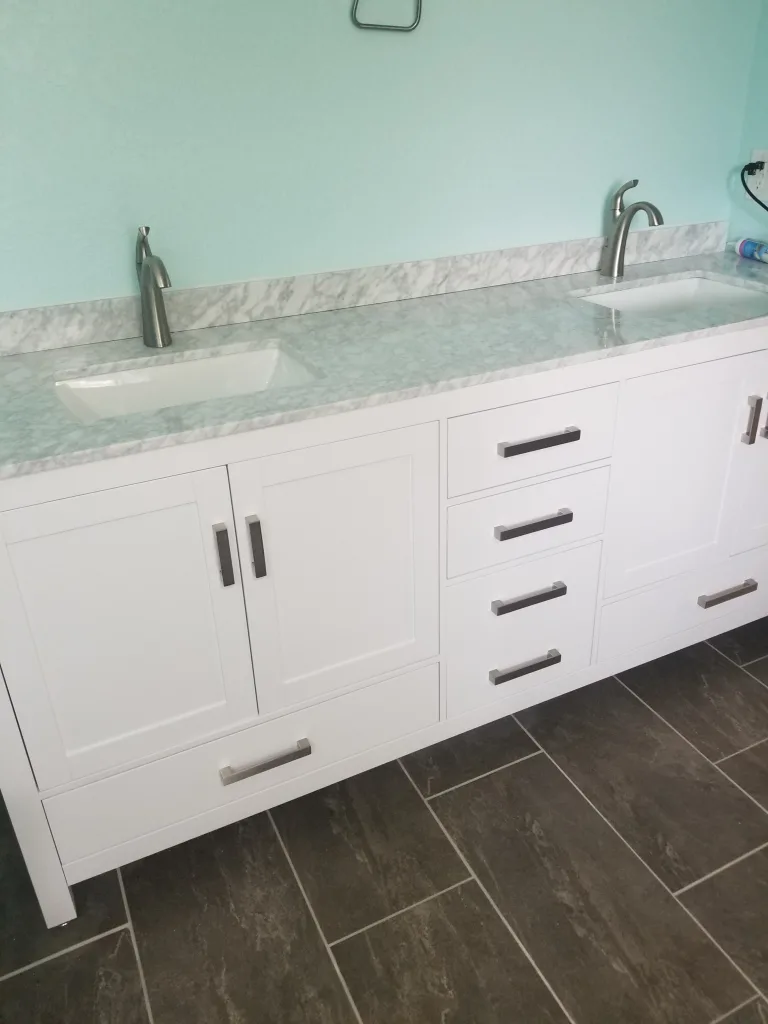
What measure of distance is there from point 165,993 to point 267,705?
49 centimetres

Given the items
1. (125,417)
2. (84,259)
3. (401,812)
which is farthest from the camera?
(401,812)

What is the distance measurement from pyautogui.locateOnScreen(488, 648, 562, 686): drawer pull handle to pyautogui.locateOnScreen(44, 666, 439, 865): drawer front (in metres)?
Answer: 0.14

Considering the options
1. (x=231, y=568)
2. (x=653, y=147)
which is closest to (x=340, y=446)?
(x=231, y=568)

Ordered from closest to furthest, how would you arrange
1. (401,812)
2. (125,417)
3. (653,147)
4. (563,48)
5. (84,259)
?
(125,417) → (84,259) → (401,812) → (563,48) → (653,147)

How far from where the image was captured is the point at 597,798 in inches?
67.7

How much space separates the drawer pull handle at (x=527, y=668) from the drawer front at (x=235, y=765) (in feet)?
0.46

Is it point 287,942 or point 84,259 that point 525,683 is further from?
point 84,259

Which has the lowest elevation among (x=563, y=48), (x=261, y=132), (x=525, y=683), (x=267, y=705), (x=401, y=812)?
(x=401, y=812)

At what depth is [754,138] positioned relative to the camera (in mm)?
2137

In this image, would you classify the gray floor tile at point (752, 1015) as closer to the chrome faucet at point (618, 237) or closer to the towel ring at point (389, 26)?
the chrome faucet at point (618, 237)

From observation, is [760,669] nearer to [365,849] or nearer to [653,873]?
[653,873]

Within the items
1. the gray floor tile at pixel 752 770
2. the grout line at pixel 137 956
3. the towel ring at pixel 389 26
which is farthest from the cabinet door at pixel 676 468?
the grout line at pixel 137 956

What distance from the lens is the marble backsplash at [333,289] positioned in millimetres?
1604

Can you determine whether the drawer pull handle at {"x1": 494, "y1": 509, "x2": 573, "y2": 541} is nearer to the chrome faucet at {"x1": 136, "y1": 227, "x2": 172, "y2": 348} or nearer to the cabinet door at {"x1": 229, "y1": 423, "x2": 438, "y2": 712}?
the cabinet door at {"x1": 229, "y1": 423, "x2": 438, "y2": 712}
